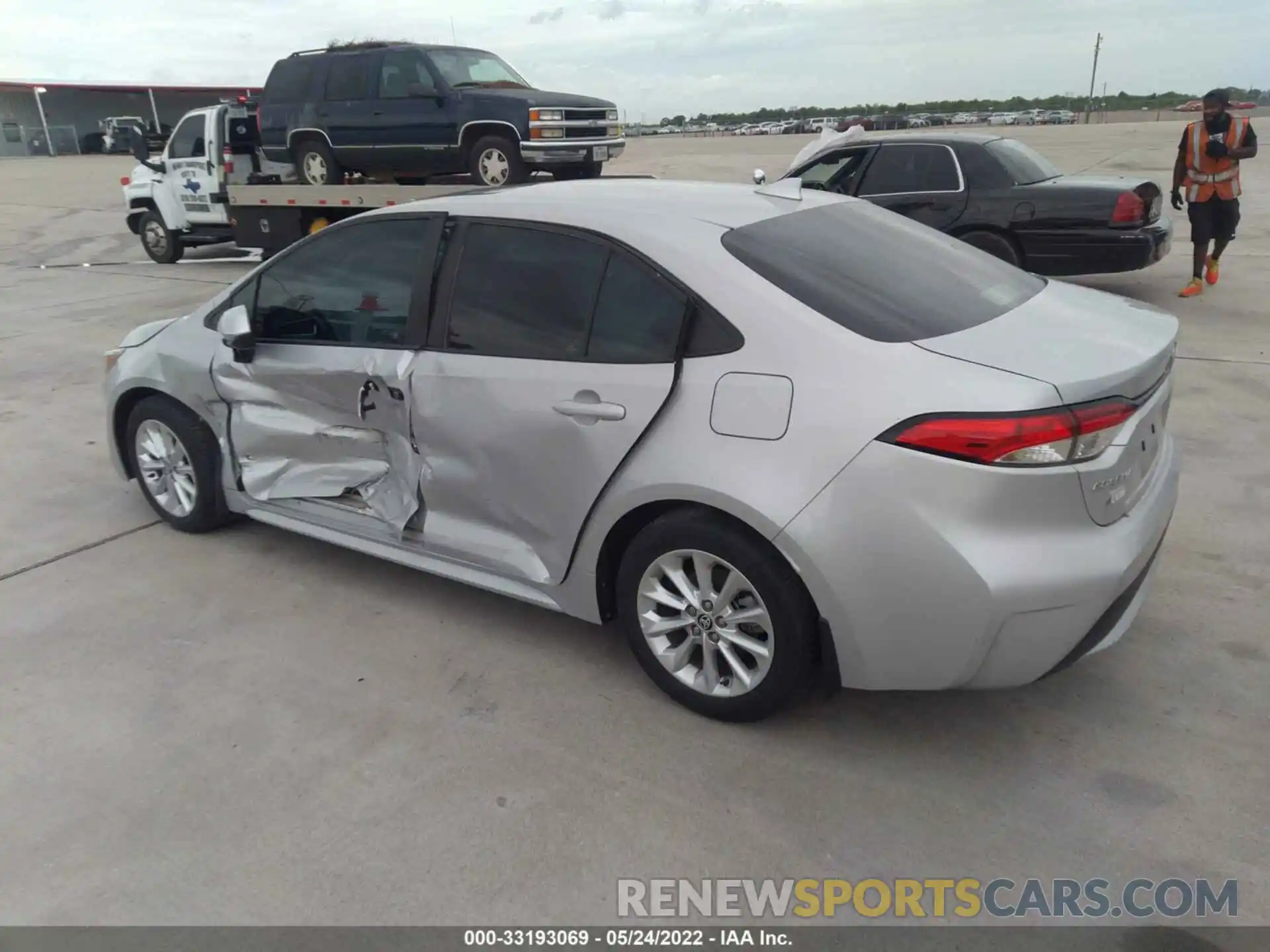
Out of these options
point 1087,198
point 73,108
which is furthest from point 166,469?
point 73,108

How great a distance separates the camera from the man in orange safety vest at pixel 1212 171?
27.8ft

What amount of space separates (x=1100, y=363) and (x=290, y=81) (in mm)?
12013

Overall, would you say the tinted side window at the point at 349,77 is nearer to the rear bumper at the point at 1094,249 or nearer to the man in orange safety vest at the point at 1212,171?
the rear bumper at the point at 1094,249

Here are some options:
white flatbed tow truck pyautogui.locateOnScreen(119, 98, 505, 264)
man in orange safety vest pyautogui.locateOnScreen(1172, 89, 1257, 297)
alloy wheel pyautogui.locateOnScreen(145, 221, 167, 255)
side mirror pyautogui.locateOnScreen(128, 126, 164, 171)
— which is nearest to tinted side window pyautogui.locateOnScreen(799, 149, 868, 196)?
man in orange safety vest pyautogui.locateOnScreen(1172, 89, 1257, 297)

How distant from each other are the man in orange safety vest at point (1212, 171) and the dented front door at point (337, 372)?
786cm

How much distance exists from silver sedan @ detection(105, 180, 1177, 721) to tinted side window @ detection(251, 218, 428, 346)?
0.04 feet

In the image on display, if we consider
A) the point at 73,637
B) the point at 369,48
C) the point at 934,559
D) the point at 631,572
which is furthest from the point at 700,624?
the point at 369,48

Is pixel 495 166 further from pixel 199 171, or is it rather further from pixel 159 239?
pixel 159 239

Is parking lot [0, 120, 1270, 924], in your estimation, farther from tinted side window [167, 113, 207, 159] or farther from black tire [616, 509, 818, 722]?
tinted side window [167, 113, 207, 159]

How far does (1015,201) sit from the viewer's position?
8.48m

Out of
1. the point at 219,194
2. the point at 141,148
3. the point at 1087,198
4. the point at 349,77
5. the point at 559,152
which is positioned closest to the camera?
the point at 1087,198

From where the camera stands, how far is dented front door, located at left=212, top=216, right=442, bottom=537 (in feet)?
11.8

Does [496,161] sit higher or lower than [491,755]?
higher

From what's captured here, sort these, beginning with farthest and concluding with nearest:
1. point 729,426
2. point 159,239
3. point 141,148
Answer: point 159,239
point 141,148
point 729,426
